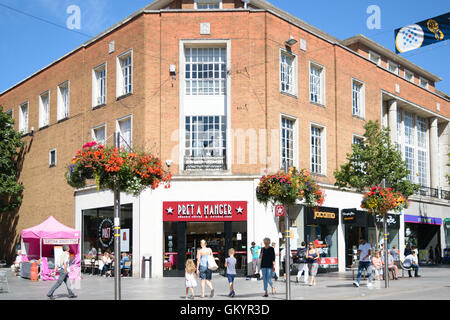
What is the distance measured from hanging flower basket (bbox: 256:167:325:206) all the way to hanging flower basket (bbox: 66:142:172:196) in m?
4.51

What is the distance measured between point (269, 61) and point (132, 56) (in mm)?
7128

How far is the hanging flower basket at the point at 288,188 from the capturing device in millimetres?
18375

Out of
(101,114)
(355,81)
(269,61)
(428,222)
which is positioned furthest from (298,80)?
(428,222)

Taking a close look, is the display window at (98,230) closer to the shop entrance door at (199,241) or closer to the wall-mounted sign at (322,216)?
the shop entrance door at (199,241)

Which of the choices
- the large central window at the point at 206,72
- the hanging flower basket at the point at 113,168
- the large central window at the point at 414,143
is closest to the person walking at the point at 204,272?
the hanging flower basket at the point at 113,168

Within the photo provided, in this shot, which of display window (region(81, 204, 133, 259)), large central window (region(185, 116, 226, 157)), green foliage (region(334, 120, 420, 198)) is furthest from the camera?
display window (region(81, 204, 133, 259))

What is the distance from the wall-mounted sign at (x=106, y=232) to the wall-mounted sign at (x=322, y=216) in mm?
10519

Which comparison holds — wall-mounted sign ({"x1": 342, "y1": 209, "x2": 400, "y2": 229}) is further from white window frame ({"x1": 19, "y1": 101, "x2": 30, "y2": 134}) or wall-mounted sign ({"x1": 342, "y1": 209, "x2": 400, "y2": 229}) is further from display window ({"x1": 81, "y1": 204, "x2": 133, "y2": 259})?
white window frame ({"x1": 19, "y1": 101, "x2": 30, "y2": 134})

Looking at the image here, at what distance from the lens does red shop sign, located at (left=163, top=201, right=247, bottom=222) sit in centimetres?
2770

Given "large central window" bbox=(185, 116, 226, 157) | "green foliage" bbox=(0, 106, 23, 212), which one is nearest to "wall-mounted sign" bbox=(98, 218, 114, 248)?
"large central window" bbox=(185, 116, 226, 157)

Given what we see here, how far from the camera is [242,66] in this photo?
1135 inches

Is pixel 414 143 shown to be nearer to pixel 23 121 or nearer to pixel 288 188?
pixel 288 188

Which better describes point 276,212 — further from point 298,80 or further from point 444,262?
point 444,262

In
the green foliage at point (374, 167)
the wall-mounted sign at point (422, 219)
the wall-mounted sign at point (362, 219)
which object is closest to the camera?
the green foliage at point (374, 167)
